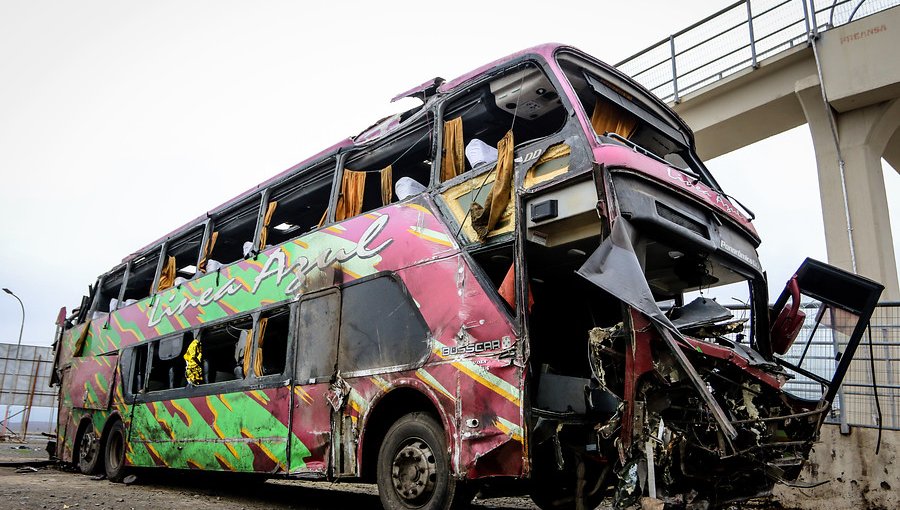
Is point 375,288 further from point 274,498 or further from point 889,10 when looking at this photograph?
point 889,10

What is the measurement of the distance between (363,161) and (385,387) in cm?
264

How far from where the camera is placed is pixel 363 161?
720cm

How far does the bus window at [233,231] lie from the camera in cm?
909

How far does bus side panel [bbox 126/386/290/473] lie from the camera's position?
23.3 feet

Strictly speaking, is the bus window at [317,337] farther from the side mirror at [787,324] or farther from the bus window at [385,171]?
the side mirror at [787,324]

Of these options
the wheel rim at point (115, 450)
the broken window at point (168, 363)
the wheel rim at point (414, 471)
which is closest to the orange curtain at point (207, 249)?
the broken window at point (168, 363)

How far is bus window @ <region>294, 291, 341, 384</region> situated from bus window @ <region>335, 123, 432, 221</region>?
950 millimetres

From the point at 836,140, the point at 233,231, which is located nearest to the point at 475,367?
→ the point at 233,231

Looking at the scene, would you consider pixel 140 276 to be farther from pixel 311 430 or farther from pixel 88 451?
pixel 311 430

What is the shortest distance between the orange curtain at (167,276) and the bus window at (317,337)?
4.50m

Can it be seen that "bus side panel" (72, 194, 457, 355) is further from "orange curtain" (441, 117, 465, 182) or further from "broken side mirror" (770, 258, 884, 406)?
"broken side mirror" (770, 258, 884, 406)

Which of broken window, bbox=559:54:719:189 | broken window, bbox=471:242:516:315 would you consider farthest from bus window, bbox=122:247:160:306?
broken window, bbox=559:54:719:189

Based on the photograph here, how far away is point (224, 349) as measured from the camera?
9117 millimetres

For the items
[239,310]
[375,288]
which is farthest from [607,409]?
[239,310]
